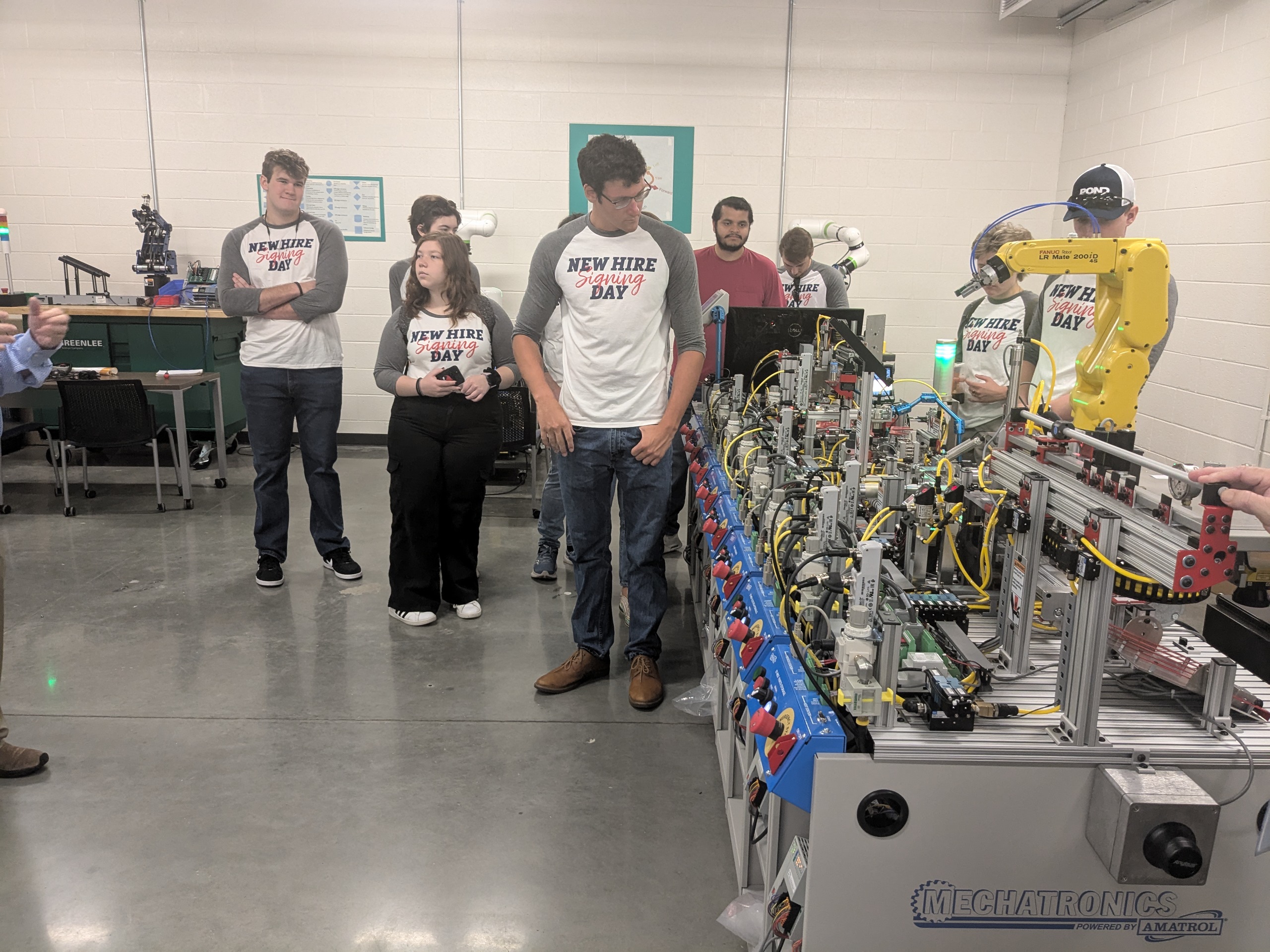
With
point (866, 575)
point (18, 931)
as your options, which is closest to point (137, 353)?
point (18, 931)

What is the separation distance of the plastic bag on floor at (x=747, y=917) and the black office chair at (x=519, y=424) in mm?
3173

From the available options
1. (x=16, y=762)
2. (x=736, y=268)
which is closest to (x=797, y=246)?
(x=736, y=268)

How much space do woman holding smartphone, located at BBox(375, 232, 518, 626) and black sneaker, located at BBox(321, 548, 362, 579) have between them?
0.65 metres

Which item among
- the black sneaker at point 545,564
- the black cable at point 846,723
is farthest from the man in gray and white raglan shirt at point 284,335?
the black cable at point 846,723

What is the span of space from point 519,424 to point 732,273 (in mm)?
1505

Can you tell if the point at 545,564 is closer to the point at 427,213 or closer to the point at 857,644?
the point at 427,213

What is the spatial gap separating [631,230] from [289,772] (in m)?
1.76

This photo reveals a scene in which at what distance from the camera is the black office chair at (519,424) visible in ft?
15.8

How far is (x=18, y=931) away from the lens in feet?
6.07

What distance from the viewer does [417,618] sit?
11.2 feet

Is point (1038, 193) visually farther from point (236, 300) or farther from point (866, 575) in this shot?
point (866, 575)

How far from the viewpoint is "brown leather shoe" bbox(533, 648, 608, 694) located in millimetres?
2889

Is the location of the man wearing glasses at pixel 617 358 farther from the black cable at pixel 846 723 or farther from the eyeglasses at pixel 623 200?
the black cable at pixel 846 723

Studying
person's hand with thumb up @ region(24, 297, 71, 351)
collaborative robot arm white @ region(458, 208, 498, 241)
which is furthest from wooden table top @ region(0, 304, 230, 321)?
person's hand with thumb up @ region(24, 297, 71, 351)
